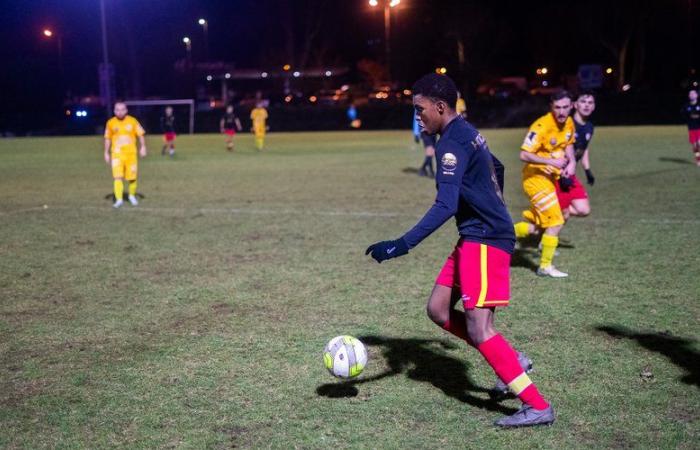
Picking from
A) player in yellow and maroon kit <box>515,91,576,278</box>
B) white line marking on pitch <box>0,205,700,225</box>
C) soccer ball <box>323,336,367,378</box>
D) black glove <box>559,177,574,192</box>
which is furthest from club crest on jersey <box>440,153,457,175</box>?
white line marking on pitch <box>0,205,700,225</box>

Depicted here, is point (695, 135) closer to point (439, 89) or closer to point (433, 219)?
point (439, 89)

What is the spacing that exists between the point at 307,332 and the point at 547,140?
3.75m

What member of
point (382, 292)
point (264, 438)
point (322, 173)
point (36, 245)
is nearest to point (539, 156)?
point (382, 292)

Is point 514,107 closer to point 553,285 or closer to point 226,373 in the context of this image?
point 553,285

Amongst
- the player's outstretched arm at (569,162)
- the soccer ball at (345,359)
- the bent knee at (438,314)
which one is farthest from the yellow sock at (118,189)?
the bent knee at (438,314)

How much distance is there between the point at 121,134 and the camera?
14984mm

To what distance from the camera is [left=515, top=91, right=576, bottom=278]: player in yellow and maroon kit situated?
28.0ft

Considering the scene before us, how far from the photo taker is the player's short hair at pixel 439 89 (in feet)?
14.5

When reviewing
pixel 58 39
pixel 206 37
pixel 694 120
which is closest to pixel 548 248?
pixel 694 120

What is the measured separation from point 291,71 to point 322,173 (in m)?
57.8

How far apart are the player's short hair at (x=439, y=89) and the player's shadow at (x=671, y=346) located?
101 inches

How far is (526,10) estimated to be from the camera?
246 feet

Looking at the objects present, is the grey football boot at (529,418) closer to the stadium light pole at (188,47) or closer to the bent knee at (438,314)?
the bent knee at (438,314)

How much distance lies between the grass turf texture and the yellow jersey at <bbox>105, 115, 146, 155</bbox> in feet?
4.45
